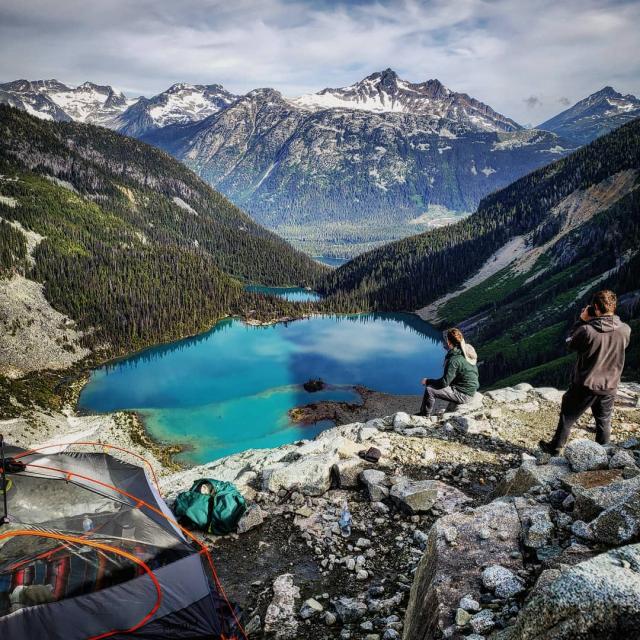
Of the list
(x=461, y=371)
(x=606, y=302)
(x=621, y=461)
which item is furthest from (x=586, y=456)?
(x=461, y=371)

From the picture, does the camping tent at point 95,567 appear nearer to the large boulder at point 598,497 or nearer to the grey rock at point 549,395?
the large boulder at point 598,497

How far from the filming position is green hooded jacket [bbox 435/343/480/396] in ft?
52.0

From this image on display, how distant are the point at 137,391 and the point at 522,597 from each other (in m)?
83.3

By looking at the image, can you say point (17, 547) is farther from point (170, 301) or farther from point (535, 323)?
point (170, 301)

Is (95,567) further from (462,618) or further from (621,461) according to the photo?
(621,461)

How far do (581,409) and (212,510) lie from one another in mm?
9817

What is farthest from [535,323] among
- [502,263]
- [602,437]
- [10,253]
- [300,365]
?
[10,253]

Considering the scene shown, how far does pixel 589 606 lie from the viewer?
4.12m

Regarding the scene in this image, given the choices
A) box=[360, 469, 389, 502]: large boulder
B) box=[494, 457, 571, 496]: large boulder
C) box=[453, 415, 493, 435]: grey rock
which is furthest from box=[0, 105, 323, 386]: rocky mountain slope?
box=[494, 457, 571, 496]: large boulder

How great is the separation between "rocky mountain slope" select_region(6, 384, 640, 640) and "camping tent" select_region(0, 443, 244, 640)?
113cm

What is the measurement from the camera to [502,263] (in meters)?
178

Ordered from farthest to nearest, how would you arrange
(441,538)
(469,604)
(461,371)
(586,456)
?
(461,371) → (586,456) → (441,538) → (469,604)

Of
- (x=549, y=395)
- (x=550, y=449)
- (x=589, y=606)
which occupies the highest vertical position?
(x=589, y=606)

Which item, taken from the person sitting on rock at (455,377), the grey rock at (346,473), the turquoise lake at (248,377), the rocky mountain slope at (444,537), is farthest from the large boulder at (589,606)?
the turquoise lake at (248,377)
